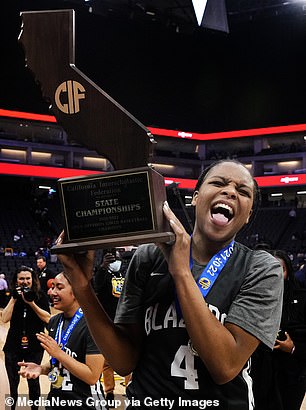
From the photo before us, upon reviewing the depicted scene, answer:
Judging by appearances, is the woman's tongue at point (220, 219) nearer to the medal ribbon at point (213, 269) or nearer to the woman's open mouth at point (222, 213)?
the woman's open mouth at point (222, 213)

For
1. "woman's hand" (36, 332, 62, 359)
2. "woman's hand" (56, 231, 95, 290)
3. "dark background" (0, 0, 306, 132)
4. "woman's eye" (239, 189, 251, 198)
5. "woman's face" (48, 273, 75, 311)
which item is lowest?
"woman's hand" (36, 332, 62, 359)

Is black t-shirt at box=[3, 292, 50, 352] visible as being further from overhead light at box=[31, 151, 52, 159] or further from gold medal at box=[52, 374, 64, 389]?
overhead light at box=[31, 151, 52, 159]

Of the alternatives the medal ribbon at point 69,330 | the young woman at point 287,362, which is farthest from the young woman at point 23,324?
the young woman at point 287,362

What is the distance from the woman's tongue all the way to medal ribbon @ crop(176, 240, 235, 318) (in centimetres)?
11

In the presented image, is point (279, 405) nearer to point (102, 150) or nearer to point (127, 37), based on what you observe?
point (102, 150)

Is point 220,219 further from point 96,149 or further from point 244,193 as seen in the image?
point 96,149

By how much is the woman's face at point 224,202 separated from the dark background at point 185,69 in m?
23.5

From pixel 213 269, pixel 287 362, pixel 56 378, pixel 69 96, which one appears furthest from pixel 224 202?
pixel 287 362

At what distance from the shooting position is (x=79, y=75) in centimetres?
165

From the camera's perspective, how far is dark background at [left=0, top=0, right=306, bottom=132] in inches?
973

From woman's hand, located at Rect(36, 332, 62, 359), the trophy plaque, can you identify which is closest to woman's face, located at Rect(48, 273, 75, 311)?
woman's hand, located at Rect(36, 332, 62, 359)

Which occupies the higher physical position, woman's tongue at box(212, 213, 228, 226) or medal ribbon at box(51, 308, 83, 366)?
woman's tongue at box(212, 213, 228, 226)

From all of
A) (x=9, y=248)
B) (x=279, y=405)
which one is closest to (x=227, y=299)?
(x=279, y=405)

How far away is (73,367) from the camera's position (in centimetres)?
266
